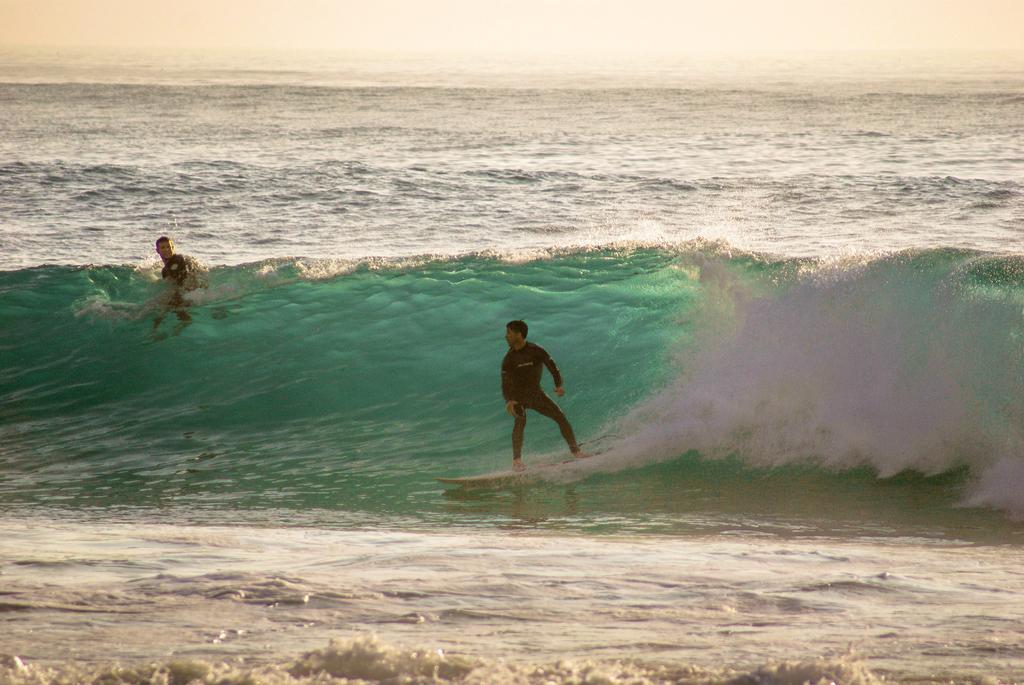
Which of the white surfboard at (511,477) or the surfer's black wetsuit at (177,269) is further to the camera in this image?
the surfer's black wetsuit at (177,269)

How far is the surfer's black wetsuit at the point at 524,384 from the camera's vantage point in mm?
9094

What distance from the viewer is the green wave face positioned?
373 inches

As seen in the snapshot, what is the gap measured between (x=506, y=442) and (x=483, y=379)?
1.72 meters

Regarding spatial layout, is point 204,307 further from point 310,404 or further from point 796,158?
point 796,158

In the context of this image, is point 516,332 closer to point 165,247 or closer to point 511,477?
point 511,477

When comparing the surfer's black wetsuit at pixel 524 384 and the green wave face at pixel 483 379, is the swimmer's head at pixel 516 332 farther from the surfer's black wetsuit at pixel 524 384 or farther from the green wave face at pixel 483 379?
the green wave face at pixel 483 379

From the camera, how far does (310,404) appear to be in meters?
11.9

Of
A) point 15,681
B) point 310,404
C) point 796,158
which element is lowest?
point 310,404

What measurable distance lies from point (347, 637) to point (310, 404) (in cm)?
766

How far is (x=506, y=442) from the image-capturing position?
10.8 m

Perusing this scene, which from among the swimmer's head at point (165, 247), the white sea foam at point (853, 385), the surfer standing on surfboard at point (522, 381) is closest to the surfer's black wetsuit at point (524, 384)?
the surfer standing on surfboard at point (522, 381)

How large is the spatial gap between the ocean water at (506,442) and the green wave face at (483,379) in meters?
0.04

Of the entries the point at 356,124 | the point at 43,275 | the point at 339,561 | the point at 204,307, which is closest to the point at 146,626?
the point at 339,561

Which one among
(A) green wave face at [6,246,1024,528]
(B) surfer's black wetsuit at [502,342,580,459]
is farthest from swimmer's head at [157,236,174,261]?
(B) surfer's black wetsuit at [502,342,580,459]
